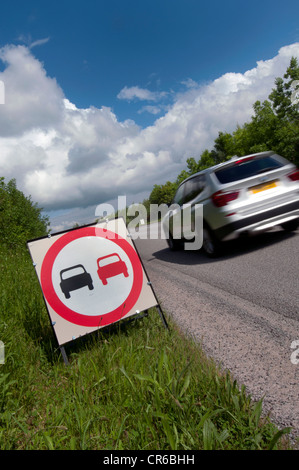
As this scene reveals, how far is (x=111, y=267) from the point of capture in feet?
10.1

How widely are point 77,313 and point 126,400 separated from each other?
110 cm

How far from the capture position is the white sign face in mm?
2789

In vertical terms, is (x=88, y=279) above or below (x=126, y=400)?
above

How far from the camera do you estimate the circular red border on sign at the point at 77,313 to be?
2.79m

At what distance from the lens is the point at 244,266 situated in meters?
4.89

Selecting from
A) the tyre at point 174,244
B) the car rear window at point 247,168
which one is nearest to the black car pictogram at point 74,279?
the car rear window at point 247,168

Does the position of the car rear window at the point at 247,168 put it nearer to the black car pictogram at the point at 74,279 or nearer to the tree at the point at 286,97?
the black car pictogram at the point at 74,279

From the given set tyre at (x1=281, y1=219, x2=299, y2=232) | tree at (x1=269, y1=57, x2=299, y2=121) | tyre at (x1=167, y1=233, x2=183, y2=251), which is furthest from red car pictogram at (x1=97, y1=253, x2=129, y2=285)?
tree at (x1=269, y1=57, x2=299, y2=121)

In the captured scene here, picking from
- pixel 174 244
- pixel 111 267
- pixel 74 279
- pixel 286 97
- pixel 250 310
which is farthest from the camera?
pixel 286 97

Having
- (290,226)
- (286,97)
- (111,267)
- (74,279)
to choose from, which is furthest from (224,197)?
(286,97)

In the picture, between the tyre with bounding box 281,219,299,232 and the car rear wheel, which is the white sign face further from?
the tyre with bounding box 281,219,299,232

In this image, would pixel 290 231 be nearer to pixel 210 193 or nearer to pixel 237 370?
pixel 210 193

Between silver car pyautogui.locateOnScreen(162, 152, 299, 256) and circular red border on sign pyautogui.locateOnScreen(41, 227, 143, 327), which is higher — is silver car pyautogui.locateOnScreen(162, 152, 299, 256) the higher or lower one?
the higher one

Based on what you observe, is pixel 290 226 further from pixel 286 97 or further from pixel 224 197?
pixel 286 97
